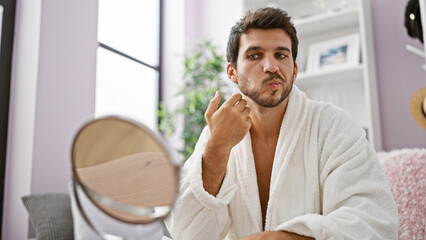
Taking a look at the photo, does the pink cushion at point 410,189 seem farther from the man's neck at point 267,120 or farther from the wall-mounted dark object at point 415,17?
the wall-mounted dark object at point 415,17

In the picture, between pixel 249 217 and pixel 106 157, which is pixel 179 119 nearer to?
pixel 249 217

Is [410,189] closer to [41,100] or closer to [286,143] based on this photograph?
[286,143]

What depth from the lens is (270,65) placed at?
3.83 feet

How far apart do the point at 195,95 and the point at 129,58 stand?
0.72 meters

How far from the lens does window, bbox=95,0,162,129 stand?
3.00 metres

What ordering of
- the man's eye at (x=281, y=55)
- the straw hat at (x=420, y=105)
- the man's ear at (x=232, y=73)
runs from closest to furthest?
the man's eye at (x=281, y=55)
the man's ear at (x=232, y=73)
the straw hat at (x=420, y=105)

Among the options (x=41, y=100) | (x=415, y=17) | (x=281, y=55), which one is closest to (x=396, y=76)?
(x=415, y=17)

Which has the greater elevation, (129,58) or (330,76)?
(129,58)

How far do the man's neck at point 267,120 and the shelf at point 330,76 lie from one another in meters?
1.51

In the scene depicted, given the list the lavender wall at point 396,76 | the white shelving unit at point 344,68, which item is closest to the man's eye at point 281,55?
the white shelving unit at point 344,68

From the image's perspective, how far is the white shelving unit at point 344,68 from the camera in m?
2.56

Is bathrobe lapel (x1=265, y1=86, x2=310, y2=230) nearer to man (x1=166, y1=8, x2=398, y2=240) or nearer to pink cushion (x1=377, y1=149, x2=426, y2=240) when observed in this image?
man (x1=166, y1=8, x2=398, y2=240)

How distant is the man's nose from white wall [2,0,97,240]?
1.32 metres

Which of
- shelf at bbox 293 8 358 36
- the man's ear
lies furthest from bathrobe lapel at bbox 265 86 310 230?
shelf at bbox 293 8 358 36
